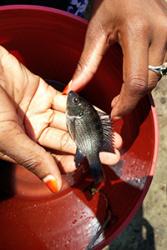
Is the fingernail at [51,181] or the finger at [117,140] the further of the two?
the finger at [117,140]

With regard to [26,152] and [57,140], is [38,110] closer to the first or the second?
[57,140]

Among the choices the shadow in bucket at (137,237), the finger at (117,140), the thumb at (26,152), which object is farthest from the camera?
the shadow in bucket at (137,237)

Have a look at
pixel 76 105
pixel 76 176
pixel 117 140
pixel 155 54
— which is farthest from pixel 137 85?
pixel 76 176

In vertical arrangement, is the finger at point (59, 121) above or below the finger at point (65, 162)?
above

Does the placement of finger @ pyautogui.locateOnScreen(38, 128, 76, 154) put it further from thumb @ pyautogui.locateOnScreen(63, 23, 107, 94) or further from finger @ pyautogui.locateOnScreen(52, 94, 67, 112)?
thumb @ pyautogui.locateOnScreen(63, 23, 107, 94)

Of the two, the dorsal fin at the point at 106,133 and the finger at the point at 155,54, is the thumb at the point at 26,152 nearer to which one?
the dorsal fin at the point at 106,133

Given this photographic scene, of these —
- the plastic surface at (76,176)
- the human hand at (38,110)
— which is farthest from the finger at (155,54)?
the human hand at (38,110)
